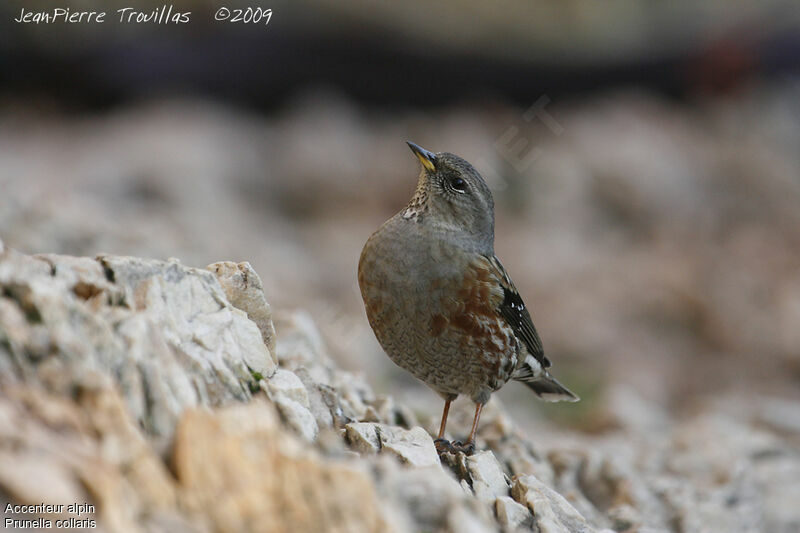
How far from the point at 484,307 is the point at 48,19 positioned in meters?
12.0

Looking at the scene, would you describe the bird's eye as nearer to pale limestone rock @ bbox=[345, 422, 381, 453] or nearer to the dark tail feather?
the dark tail feather

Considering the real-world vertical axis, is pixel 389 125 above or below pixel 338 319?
above

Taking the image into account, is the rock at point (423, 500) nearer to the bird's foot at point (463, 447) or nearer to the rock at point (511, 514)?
the rock at point (511, 514)

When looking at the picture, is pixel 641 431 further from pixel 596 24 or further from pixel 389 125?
pixel 596 24

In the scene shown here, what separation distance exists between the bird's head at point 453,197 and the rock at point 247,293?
1383mm

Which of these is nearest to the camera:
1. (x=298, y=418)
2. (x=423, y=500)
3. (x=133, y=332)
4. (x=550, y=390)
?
(x=423, y=500)

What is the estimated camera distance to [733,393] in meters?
10.1

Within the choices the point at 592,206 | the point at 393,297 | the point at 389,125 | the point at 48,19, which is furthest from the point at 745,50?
the point at 393,297

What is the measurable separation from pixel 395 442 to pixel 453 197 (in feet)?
6.40

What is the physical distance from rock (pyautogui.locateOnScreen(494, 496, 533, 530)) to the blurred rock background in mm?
3863

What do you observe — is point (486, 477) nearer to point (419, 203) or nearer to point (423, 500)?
point (423, 500)

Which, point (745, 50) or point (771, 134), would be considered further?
point (745, 50)

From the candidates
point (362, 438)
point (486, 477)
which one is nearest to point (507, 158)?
point (486, 477)

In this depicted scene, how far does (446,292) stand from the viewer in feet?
16.0
